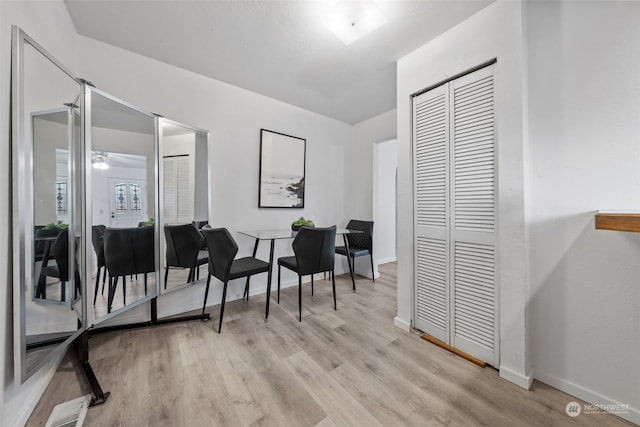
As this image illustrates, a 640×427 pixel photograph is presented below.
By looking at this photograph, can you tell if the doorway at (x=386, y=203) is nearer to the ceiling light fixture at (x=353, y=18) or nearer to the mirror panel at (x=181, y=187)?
the ceiling light fixture at (x=353, y=18)

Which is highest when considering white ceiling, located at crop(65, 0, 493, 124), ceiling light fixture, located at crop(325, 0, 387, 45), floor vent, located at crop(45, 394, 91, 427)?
white ceiling, located at crop(65, 0, 493, 124)

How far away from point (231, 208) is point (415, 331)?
7.55 ft

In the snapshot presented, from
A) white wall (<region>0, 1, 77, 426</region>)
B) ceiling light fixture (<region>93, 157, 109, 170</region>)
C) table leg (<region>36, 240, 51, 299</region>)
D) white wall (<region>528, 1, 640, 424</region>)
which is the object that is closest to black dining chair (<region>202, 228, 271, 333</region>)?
ceiling light fixture (<region>93, 157, 109, 170</region>)

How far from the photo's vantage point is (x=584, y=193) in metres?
1.29

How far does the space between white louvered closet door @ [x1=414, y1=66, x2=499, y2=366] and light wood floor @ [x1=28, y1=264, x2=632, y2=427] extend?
0.23 metres

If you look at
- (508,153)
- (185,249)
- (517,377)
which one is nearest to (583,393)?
(517,377)

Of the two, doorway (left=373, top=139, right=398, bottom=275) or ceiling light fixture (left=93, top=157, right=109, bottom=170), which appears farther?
doorway (left=373, top=139, right=398, bottom=275)

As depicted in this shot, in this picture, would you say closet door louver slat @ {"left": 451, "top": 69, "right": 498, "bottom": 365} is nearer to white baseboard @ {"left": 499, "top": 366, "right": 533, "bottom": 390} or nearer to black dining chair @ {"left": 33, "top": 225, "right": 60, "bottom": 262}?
white baseboard @ {"left": 499, "top": 366, "right": 533, "bottom": 390}

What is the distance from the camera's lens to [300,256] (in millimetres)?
2201

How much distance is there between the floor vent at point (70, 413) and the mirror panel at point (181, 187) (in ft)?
2.89

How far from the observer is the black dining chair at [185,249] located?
210 cm

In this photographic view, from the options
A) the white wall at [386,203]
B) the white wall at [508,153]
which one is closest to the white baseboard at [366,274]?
the white wall at [386,203]

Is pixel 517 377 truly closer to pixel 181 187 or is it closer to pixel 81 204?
pixel 81 204

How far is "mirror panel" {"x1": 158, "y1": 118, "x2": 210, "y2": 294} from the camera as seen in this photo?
6.80 feet
